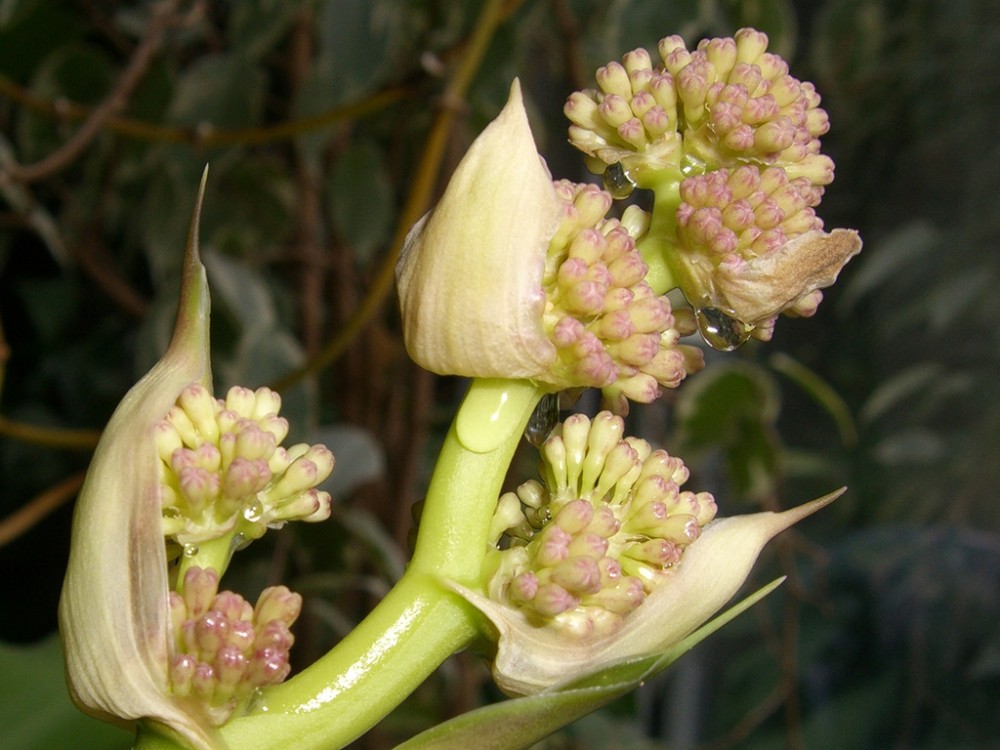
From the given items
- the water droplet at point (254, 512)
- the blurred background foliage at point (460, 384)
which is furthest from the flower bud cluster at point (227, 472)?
the blurred background foliage at point (460, 384)

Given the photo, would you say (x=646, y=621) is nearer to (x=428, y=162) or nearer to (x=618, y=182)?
(x=618, y=182)

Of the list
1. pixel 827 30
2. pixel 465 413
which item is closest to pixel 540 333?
pixel 465 413

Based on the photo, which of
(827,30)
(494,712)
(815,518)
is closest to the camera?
(494,712)

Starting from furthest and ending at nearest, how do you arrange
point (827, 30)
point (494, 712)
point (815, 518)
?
point (815, 518) < point (827, 30) < point (494, 712)

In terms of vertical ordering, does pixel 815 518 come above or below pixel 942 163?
below

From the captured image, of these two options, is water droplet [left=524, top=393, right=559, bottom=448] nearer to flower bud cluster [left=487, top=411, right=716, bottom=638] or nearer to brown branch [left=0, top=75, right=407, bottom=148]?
flower bud cluster [left=487, top=411, right=716, bottom=638]

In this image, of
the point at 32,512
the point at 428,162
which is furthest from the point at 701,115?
the point at 32,512

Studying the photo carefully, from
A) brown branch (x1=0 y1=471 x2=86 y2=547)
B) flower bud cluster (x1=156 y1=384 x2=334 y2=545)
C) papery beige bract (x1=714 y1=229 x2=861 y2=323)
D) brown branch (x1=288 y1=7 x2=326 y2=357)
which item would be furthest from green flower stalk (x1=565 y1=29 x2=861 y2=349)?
brown branch (x1=288 y1=7 x2=326 y2=357)

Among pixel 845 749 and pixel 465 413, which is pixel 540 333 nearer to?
pixel 465 413

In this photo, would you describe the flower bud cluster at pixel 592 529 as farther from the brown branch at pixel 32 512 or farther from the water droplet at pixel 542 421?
the brown branch at pixel 32 512
